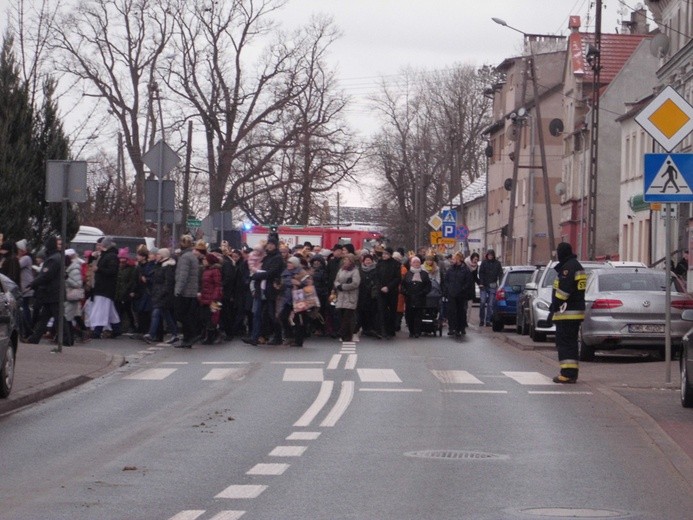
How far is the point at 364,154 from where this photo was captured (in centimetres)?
5809

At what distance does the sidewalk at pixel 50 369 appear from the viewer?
1664 cm

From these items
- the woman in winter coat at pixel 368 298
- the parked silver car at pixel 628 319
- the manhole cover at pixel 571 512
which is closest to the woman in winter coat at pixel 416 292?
the woman in winter coat at pixel 368 298

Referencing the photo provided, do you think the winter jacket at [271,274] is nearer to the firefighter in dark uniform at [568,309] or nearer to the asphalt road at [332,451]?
the asphalt road at [332,451]

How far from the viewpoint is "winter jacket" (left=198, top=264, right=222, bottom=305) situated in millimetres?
26938

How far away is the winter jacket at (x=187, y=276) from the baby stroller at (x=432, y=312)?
21.8 ft

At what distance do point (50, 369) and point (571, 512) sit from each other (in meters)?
12.2

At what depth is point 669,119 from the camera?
18422mm

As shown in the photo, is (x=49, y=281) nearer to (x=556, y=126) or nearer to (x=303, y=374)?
(x=303, y=374)

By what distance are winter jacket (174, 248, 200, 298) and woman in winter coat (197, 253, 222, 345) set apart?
0.30 metres

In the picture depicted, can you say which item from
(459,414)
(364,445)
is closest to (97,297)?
(459,414)

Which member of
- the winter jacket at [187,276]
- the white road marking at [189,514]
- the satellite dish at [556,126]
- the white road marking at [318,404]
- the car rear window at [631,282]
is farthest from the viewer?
the satellite dish at [556,126]

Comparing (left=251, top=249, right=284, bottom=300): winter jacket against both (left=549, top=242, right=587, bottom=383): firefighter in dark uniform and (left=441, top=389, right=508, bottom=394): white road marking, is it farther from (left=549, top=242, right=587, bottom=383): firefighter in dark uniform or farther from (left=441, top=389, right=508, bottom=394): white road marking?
(left=441, top=389, right=508, bottom=394): white road marking

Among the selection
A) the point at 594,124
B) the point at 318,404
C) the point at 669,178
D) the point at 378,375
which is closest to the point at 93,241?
the point at 594,124

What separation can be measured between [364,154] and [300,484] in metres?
48.2
